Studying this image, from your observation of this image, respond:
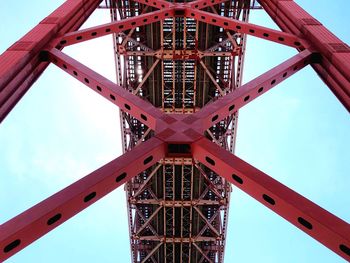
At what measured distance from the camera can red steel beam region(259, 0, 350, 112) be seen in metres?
8.09

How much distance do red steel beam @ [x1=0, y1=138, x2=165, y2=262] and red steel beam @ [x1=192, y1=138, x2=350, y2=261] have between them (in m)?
1.10

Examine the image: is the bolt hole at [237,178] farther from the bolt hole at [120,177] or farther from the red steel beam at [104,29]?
the red steel beam at [104,29]

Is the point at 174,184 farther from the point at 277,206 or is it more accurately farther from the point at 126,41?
the point at 277,206

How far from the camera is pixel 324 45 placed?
9.03 meters

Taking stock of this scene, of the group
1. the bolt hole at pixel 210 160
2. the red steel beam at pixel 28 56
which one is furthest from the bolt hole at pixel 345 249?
the red steel beam at pixel 28 56

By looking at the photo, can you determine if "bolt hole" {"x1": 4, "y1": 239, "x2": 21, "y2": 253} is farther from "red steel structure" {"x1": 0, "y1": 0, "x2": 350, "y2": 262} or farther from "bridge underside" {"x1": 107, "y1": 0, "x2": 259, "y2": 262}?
"bridge underside" {"x1": 107, "y1": 0, "x2": 259, "y2": 262}

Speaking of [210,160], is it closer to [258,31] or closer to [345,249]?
[345,249]

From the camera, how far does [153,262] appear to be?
80.1ft

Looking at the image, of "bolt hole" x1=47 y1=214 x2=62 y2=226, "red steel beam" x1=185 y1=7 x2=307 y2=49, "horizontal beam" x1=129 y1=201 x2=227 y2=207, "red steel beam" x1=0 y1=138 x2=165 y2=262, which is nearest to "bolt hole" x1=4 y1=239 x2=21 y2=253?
"red steel beam" x1=0 y1=138 x2=165 y2=262

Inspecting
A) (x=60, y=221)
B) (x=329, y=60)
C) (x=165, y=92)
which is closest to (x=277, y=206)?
(x=60, y=221)

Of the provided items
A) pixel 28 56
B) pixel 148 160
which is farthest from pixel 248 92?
pixel 28 56

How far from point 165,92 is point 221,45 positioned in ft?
12.2

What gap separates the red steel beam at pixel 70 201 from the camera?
5.20m

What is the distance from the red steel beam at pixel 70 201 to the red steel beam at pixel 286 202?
110 centimetres
